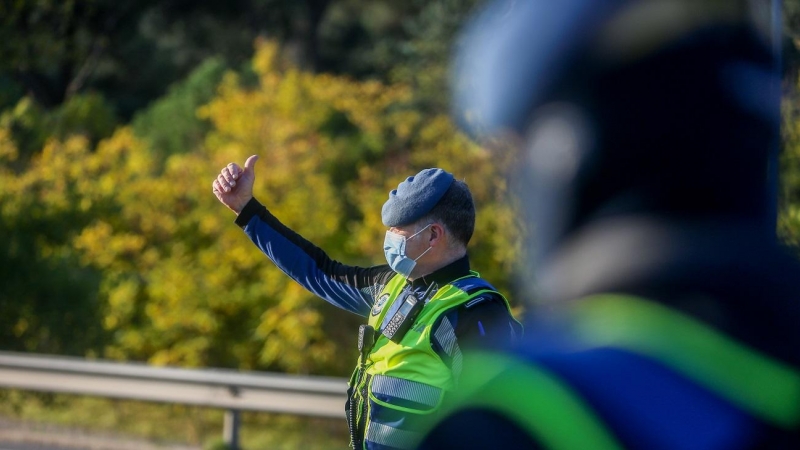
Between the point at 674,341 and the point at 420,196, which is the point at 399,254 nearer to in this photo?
the point at 420,196

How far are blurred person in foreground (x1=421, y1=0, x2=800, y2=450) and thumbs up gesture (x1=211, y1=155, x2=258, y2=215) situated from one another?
7.78 ft

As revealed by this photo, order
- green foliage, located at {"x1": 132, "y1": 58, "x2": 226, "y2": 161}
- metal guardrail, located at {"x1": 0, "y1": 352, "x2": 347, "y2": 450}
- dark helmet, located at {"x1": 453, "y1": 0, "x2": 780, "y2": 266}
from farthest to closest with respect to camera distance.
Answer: green foliage, located at {"x1": 132, "y1": 58, "x2": 226, "y2": 161}, metal guardrail, located at {"x1": 0, "y1": 352, "x2": 347, "y2": 450}, dark helmet, located at {"x1": 453, "y1": 0, "x2": 780, "y2": 266}

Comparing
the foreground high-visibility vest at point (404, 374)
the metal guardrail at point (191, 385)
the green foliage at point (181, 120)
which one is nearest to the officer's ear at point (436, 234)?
the foreground high-visibility vest at point (404, 374)

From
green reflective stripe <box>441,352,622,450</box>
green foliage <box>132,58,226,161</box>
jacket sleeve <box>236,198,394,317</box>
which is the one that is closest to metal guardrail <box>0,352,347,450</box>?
jacket sleeve <box>236,198,394,317</box>

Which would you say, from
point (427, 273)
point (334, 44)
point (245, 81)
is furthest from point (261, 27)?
point (427, 273)

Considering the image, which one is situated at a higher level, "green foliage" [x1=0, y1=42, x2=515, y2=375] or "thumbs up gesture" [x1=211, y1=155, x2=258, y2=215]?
"thumbs up gesture" [x1=211, y1=155, x2=258, y2=215]

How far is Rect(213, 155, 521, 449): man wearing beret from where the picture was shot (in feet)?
8.34

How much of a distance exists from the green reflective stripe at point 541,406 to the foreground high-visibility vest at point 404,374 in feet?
4.49

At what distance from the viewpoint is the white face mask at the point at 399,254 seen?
9.41 feet

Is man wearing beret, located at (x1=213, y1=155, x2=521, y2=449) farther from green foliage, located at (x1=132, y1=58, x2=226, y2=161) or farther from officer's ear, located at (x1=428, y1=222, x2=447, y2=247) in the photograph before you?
green foliage, located at (x1=132, y1=58, x2=226, y2=161)

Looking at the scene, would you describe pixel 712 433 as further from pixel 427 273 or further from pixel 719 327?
pixel 427 273

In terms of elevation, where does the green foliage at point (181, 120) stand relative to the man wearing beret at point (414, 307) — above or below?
below

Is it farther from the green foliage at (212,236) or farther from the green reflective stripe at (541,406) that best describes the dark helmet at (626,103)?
the green foliage at (212,236)

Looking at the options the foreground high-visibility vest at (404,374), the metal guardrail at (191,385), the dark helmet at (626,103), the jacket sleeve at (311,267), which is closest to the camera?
the dark helmet at (626,103)
